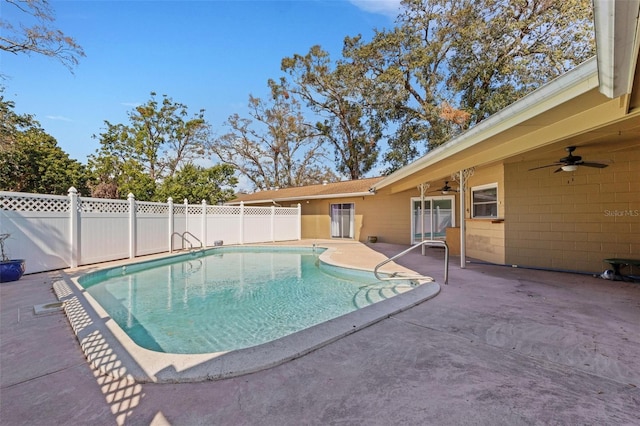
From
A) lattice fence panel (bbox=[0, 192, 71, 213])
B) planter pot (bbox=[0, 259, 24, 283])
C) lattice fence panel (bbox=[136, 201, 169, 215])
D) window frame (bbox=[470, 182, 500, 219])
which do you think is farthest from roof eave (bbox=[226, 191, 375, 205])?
planter pot (bbox=[0, 259, 24, 283])

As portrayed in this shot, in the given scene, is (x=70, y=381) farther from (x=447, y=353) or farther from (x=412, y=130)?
(x=412, y=130)

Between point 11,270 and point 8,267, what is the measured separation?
84 millimetres

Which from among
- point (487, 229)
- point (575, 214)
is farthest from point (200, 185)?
point (575, 214)

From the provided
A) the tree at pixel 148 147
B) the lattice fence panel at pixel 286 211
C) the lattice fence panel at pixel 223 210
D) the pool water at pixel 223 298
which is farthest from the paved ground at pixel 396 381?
the tree at pixel 148 147

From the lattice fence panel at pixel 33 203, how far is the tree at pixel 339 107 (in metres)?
17.2

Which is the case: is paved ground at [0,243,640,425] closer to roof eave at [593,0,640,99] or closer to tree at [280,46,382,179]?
roof eave at [593,0,640,99]

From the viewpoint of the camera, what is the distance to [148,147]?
21.9 m

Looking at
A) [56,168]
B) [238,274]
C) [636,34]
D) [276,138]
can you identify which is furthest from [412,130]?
[56,168]

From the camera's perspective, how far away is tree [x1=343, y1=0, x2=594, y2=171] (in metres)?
14.1

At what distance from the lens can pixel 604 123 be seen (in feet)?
12.0

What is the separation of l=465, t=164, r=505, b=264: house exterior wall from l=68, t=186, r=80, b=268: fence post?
10971mm

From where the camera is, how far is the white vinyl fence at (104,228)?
680cm

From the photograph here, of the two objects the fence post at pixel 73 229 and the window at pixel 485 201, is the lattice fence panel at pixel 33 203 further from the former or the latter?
the window at pixel 485 201

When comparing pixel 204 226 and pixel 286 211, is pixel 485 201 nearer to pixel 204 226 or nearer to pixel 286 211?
pixel 286 211
